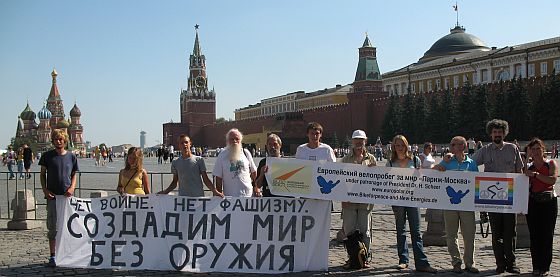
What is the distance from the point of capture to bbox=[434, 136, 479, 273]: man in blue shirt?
22.5ft

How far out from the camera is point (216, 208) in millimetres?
7156

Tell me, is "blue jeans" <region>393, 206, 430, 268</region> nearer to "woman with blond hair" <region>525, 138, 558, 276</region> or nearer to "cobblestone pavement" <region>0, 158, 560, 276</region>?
"cobblestone pavement" <region>0, 158, 560, 276</region>

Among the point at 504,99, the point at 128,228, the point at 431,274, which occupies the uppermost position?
the point at 504,99

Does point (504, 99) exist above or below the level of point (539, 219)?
above

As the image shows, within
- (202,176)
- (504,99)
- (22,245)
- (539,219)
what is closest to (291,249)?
(202,176)

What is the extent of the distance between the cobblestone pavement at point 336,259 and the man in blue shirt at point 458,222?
153mm

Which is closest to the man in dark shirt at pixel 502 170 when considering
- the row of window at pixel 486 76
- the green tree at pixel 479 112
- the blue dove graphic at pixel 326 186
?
the blue dove graphic at pixel 326 186

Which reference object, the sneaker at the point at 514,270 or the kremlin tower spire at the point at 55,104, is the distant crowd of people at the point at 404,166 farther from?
the kremlin tower spire at the point at 55,104

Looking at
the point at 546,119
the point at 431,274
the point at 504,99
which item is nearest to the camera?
the point at 431,274

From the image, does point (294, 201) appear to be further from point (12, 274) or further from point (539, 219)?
point (12, 274)

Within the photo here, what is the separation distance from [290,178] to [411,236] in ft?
4.66

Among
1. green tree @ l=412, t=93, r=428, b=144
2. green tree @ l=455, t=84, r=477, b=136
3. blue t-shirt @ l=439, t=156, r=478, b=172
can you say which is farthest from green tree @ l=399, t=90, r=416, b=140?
blue t-shirt @ l=439, t=156, r=478, b=172

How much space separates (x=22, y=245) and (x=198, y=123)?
108 meters

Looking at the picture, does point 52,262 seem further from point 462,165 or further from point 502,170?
point 502,170
